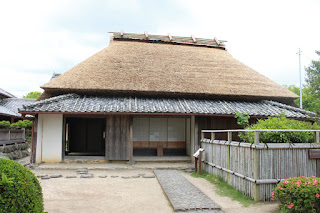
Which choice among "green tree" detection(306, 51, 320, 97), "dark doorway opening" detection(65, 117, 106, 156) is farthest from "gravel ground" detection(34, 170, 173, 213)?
"green tree" detection(306, 51, 320, 97)

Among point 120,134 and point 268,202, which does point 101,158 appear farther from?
point 268,202

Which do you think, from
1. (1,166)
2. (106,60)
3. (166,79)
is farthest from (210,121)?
(1,166)

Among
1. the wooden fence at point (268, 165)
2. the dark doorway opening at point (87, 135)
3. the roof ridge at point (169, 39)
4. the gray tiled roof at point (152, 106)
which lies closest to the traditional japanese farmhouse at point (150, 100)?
the gray tiled roof at point (152, 106)

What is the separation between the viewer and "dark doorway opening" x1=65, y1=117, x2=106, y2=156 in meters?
16.9

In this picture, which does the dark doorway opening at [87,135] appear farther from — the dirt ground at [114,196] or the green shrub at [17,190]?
the green shrub at [17,190]

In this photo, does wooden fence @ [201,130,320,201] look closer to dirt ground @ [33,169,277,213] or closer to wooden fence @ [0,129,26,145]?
dirt ground @ [33,169,277,213]

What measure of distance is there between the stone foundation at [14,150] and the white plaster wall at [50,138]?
4.26 meters

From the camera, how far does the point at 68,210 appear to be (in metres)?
5.51

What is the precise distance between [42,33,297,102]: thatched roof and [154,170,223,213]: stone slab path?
5.29 metres

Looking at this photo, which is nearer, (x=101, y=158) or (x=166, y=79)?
(x=101, y=158)

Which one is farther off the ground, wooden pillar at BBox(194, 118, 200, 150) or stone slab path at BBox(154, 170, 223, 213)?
wooden pillar at BBox(194, 118, 200, 150)

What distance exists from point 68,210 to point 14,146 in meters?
13.4

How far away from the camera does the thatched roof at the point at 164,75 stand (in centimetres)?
1258

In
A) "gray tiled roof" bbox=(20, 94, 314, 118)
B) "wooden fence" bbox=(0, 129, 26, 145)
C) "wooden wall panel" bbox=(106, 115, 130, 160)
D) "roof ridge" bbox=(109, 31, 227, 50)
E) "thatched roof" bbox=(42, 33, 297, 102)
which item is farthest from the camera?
"roof ridge" bbox=(109, 31, 227, 50)
